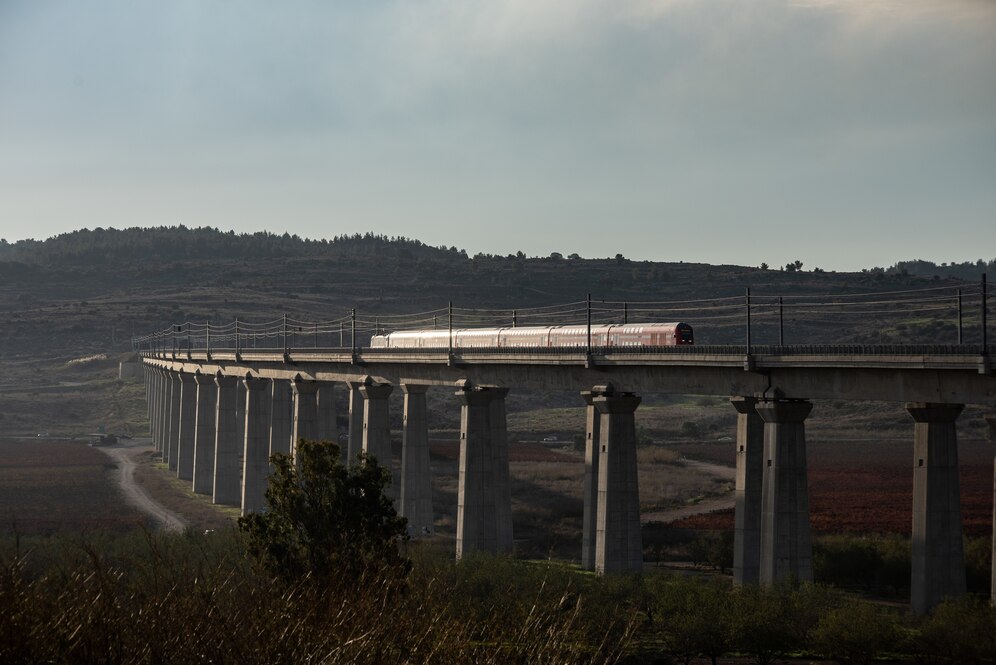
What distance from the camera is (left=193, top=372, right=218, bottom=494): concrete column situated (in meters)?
101

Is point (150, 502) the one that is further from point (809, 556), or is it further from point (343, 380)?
point (809, 556)

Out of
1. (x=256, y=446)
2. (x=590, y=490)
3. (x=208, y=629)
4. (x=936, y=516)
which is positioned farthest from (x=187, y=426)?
(x=208, y=629)

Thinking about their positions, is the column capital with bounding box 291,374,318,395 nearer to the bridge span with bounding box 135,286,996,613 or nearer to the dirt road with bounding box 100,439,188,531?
the bridge span with bounding box 135,286,996,613

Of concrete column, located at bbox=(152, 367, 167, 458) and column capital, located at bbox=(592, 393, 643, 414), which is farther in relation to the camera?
concrete column, located at bbox=(152, 367, 167, 458)

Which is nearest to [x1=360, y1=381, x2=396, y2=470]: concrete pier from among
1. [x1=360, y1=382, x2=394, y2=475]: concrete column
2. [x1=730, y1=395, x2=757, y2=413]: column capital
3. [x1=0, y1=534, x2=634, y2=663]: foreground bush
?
[x1=360, y1=382, x2=394, y2=475]: concrete column

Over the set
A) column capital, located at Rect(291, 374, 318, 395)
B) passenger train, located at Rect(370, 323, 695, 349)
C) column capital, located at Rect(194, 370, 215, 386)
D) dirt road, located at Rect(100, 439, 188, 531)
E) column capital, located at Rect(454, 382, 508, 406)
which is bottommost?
dirt road, located at Rect(100, 439, 188, 531)

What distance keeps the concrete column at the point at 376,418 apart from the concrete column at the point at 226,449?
23.8 m

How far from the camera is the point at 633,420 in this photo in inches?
2083

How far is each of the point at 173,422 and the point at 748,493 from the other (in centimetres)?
8665

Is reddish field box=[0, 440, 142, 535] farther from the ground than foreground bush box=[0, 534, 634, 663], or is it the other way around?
foreground bush box=[0, 534, 634, 663]

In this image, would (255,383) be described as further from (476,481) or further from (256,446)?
(476,481)

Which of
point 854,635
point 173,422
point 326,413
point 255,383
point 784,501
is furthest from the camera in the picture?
point 173,422

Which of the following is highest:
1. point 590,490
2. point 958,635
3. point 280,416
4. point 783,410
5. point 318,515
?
point 783,410

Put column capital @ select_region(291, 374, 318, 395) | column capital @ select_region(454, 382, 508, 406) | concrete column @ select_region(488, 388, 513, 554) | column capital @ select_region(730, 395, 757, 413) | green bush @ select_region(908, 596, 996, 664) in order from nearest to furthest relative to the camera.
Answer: green bush @ select_region(908, 596, 996, 664), column capital @ select_region(730, 395, 757, 413), column capital @ select_region(454, 382, 508, 406), concrete column @ select_region(488, 388, 513, 554), column capital @ select_region(291, 374, 318, 395)
